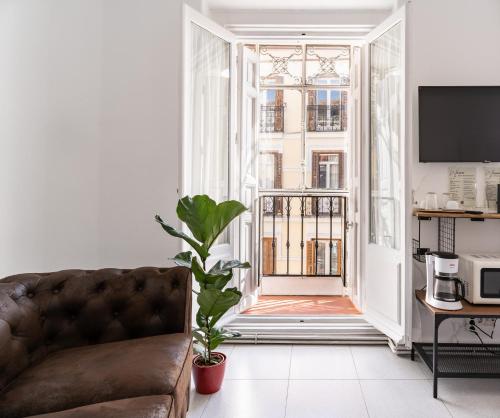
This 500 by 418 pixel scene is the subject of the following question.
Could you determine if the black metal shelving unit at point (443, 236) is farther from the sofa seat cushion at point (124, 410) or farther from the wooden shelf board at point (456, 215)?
the sofa seat cushion at point (124, 410)

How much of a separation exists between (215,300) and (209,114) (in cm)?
158

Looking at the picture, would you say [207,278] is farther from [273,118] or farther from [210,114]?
[273,118]

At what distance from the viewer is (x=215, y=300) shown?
1.90 meters

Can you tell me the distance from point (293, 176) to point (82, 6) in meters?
3.13

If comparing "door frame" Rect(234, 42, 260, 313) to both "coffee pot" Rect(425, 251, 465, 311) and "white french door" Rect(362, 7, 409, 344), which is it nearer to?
"white french door" Rect(362, 7, 409, 344)

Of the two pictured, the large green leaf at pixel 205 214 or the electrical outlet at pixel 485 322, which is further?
the electrical outlet at pixel 485 322

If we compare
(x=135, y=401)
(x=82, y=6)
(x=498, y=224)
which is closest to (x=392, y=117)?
(x=498, y=224)

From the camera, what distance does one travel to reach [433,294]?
7.36 feet

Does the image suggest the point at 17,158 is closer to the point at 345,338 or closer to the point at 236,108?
the point at 236,108

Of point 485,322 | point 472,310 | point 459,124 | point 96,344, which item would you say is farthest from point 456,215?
point 96,344

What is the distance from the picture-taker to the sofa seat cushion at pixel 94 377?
4.09ft

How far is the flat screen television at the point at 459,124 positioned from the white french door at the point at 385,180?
0.25 meters

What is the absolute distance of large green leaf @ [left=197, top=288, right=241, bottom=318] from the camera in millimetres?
1873

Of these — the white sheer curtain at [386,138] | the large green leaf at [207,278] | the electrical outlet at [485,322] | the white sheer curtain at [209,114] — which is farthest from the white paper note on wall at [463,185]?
the large green leaf at [207,278]
